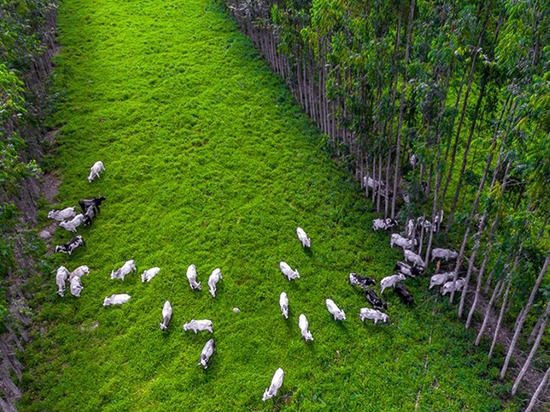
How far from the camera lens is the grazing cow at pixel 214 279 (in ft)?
49.6

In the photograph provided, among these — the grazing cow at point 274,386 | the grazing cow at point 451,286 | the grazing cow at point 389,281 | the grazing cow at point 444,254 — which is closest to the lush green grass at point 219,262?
the grazing cow at point 274,386

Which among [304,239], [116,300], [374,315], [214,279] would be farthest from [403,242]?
[116,300]

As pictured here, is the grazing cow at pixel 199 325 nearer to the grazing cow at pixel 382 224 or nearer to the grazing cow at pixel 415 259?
the grazing cow at pixel 415 259

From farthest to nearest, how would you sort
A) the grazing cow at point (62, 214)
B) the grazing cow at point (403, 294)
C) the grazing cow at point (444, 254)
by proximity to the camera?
the grazing cow at point (62, 214) → the grazing cow at point (444, 254) → the grazing cow at point (403, 294)

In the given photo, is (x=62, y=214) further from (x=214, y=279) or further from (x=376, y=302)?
(x=376, y=302)

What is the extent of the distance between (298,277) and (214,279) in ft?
10.9

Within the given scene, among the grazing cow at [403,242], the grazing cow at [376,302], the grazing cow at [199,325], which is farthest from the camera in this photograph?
the grazing cow at [403,242]

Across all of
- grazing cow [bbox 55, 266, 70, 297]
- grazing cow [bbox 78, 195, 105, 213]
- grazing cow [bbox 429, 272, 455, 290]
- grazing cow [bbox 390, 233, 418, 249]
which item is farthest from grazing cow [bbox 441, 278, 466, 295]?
grazing cow [bbox 78, 195, 105, 213]

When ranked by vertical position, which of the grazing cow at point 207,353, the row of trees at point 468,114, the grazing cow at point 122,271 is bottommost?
the grazing cow at point 207,353

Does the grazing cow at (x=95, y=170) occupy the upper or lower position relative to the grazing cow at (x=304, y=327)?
upper

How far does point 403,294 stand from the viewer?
586 inches

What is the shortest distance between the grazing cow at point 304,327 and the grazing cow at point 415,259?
5.24 meters

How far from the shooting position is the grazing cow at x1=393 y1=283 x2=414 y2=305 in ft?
48.5

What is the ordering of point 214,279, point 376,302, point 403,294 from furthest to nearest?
point 214,279
point 403,294
point 376,302
